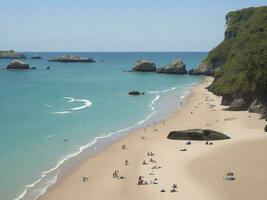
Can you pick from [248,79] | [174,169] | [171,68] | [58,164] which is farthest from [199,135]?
[171,68]

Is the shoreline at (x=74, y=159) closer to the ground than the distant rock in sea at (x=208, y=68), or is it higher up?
closer to the ground

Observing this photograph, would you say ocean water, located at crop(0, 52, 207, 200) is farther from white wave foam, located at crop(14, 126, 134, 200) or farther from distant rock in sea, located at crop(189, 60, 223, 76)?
distant rock in sea, located at crop(189, 60, 223, 76)

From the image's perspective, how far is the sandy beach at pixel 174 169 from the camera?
33.6 metres

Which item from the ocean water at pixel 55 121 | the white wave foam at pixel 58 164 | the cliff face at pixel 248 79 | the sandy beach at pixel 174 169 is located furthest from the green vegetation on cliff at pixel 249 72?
the white wave foam at pixel 58 164

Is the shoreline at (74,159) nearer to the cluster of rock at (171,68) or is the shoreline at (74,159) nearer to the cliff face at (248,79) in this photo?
the cliff face at (248,79)

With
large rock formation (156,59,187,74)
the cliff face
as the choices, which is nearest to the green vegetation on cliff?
the cliff face

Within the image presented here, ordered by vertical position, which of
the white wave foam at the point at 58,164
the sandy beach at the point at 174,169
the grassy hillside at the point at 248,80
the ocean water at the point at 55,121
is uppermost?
the grassy hillside at the point at 248,80

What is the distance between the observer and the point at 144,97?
97375mm

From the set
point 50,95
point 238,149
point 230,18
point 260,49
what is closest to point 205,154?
point 238,149

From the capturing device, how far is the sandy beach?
3356 cm

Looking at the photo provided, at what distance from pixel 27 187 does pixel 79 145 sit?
596 inches

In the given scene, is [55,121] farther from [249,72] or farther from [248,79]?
[249,72]

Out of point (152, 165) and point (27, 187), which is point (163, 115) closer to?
point (152, 165)

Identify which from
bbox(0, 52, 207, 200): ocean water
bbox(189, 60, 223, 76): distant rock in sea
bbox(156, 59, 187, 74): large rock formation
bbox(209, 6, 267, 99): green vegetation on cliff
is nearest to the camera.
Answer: bbox(0, 52, 207, 200): ocean water
